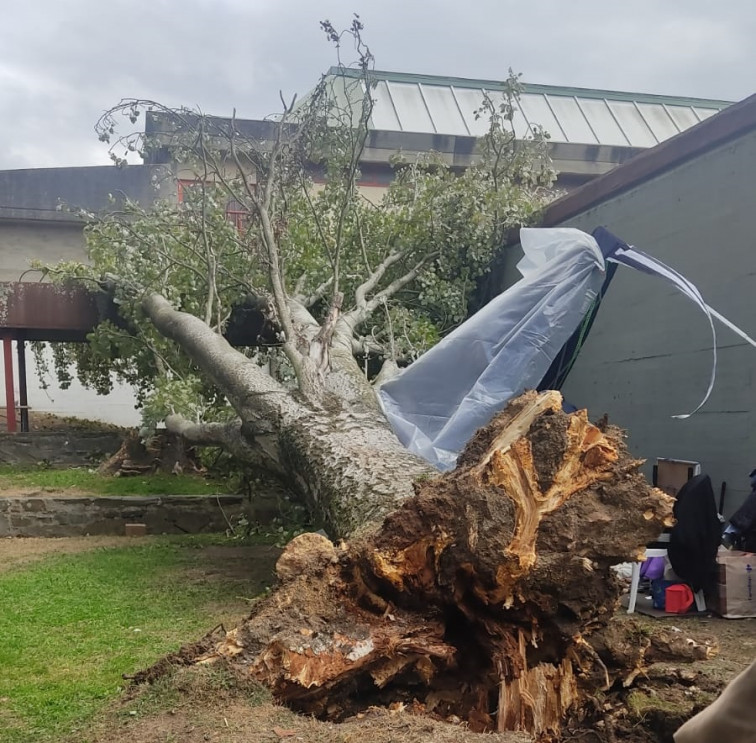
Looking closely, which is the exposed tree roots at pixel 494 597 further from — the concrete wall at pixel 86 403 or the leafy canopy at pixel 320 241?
the concrete wall at pixel 86 403

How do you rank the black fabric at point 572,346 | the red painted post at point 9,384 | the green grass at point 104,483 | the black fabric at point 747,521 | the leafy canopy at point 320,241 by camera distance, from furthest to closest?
the red painted post at point 9,384 < the green grass at point 104,483 < the leafy canopy at point 320,241 < the black fabric at point 572,346 < the black fabric at point 747,521

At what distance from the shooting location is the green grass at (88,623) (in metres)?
3.46

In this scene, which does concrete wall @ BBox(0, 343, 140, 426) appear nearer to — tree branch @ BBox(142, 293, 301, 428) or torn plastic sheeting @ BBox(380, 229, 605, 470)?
tree branch @ BBox(142, 293, 301, 428)

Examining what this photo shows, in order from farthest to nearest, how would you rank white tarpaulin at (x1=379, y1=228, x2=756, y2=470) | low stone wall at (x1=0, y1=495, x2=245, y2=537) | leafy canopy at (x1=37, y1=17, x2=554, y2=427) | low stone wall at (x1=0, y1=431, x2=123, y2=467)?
low stone wall at (x1=0, y1=431, x2=123, y2=467) → low stone wall at (x1=0, y1=495, x2=245, y2=537) → leafy canopy at (x1=37, y1=17, x2=554, y2=427) → white tarpaulin at (x1=379, y1=228, x2=756, y2=470)

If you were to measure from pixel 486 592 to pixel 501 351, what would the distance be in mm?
2878

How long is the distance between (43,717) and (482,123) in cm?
1595

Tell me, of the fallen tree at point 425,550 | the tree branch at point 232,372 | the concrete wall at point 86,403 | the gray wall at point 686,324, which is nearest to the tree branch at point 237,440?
the fallen tree at point 425,550

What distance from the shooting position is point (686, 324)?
6012 millimetres

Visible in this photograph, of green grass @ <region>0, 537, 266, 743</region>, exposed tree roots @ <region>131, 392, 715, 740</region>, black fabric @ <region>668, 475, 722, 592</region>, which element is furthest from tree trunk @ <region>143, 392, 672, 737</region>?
black fabric @ <region>668, 475, 722, 592</region>

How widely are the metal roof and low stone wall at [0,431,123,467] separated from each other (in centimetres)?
833

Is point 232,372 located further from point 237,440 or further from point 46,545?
point 46,545

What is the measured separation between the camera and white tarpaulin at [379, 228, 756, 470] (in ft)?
16.6

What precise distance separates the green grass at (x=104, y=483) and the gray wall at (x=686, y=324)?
4.71m

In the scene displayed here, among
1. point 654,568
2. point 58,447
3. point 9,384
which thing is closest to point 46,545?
point 58,447
